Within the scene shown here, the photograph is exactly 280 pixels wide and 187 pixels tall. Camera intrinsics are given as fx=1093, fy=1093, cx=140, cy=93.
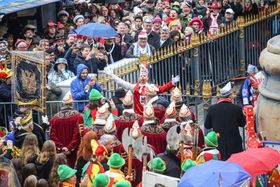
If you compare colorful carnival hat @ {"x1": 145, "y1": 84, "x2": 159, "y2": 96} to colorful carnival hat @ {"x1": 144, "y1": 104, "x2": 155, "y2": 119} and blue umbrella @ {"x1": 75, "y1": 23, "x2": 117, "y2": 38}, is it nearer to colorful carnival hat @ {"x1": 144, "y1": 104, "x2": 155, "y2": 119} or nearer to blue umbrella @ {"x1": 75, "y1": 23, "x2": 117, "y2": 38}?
colorful carnival hat @ {"x1": 144, "y1": 104, "x2": 155, "y2": 119}

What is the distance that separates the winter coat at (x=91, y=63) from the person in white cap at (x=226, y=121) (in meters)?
3.67

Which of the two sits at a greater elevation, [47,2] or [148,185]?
[47,2]

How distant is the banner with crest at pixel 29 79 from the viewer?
55.5 feet

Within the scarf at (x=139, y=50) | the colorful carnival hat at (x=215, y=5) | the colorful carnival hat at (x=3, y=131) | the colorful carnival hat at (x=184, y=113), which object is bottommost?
the colorful carnival hat at (x=3, y=131)

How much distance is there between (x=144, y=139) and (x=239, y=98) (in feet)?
14.3

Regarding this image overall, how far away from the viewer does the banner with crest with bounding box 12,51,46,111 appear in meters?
16.9

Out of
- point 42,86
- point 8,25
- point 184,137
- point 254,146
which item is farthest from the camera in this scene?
point 8,25

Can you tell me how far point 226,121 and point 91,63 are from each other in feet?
13.5

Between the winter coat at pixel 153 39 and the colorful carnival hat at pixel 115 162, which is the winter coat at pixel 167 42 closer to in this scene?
the winter coat at pixel 153 39

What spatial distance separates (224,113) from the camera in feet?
52.3

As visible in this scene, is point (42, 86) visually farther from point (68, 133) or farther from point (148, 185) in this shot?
point (148, 185)

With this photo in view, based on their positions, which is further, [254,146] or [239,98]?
[239,98]

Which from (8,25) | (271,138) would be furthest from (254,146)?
(8,25)

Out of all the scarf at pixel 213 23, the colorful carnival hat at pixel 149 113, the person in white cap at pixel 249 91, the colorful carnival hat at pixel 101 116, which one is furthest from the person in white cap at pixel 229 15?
the colorful carnival hat at pixel 149 113
